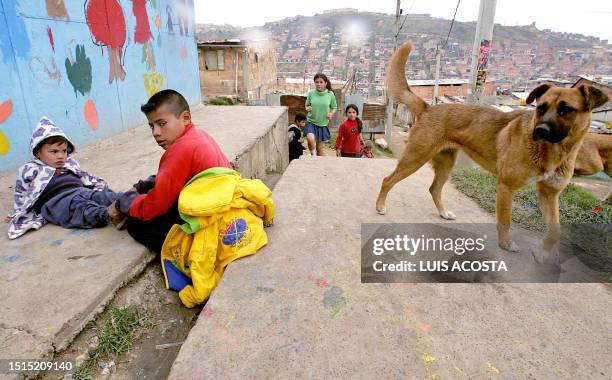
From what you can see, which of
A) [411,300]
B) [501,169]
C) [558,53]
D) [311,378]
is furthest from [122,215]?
[558,53]

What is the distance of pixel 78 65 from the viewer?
15.3ft

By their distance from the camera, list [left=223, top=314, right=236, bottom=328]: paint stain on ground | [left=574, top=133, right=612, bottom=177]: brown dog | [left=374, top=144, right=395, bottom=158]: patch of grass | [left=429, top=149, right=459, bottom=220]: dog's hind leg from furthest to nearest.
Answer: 1. [left=374, top=144, right=395, bottom=158]: patch of grass
2. [left=574, top=133, right=612, bottom=177]: brown dog
3. [left=429, top=149, right=459, bottom=220]: dog's hind leg
4. [left=223, top=314, right=236, bottom=328]: paint stain on ground

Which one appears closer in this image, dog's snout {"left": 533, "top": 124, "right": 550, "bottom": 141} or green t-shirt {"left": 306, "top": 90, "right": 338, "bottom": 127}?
dog's snout {"left": 533, "top": 124, "right": 550, "bottom": 141}

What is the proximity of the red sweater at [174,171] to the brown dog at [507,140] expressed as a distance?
1.83 meters

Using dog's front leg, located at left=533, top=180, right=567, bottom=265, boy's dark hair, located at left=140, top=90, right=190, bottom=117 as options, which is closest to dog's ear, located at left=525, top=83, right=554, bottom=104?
dog's front leg, located at left=533, top=180, right=567, bottom=265

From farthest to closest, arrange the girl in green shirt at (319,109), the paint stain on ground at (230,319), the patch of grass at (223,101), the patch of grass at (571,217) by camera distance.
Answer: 1. the patch of grass at (223,101)
2. the girl in green shirt at (319,109)
3. the patch of grass at (571,217)
4. the paint stain on ground at (230,319)

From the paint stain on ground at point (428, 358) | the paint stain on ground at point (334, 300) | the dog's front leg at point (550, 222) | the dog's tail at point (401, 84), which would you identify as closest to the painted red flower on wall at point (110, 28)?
the dog's tail at point (401, 84)

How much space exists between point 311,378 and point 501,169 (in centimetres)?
224

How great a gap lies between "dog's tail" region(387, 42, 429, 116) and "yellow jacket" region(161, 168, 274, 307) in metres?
1.79

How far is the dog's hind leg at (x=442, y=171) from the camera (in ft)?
11.3

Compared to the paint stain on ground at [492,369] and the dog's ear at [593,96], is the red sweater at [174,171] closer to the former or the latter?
the paint stain on ground at [492,369]

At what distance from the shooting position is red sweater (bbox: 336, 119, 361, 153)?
21.9 ft

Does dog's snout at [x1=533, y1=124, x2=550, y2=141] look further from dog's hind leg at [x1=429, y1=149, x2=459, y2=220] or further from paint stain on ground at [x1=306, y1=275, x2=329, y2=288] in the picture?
paint stain on ground at [x1=306, y1=275, x2=329, y2=288]

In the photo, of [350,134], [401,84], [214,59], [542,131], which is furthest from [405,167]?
[214,59]
